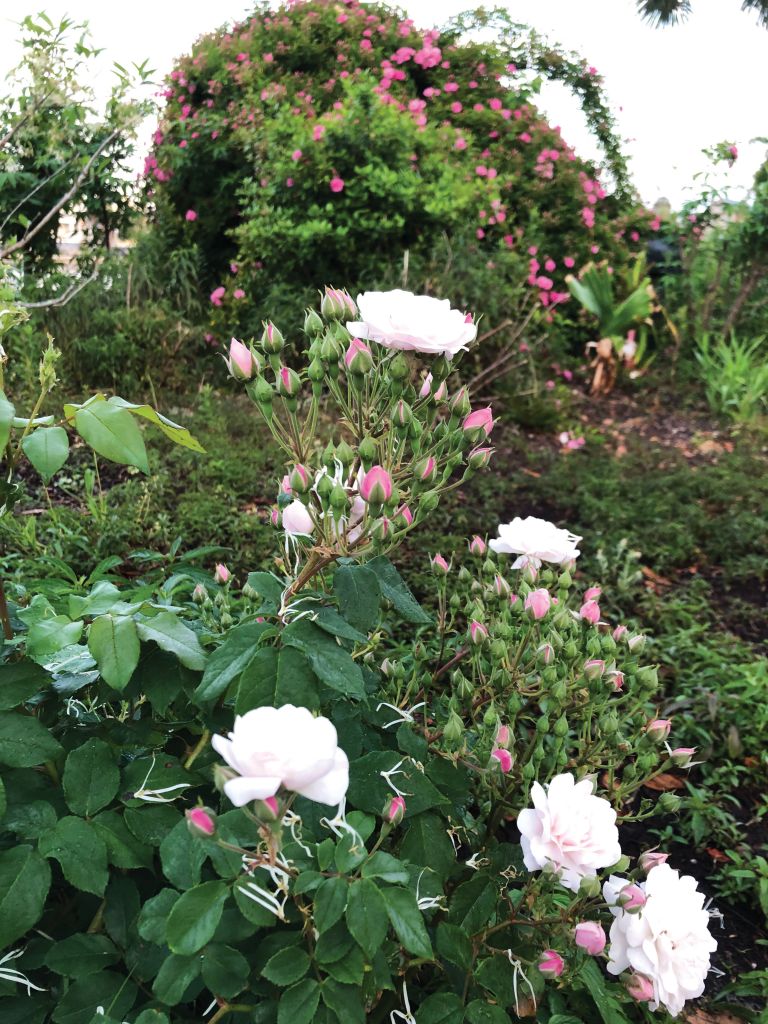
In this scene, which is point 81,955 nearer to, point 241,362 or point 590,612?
point 241,362

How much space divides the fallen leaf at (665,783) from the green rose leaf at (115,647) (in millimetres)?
1555

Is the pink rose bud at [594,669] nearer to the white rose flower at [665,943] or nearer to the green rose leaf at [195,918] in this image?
the white rose flower at [665,943]

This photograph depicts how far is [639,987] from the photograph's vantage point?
938mm

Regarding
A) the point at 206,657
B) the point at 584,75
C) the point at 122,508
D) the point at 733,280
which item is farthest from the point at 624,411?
the point at 206,657

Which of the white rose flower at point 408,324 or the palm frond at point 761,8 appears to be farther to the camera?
the palm frond at point 761,8

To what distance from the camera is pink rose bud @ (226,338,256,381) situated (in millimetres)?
971

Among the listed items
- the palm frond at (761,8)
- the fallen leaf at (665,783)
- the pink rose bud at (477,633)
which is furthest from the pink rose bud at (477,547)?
the palm frond at (761,8)

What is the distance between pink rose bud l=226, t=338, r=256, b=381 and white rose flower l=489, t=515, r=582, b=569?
0.47 metres

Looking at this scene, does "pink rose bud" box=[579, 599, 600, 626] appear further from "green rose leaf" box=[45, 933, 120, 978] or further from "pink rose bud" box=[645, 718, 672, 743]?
"green rose leaf" box=[45, 933, 120, 978]

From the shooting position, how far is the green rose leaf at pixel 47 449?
87 cm

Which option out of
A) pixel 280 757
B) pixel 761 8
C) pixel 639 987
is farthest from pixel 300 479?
pixel 761 8

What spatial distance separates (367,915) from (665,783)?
1.55 m

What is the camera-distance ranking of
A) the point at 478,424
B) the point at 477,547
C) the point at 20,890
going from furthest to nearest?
the point at 477,547 → the point at 478,424 → the point at 20,890

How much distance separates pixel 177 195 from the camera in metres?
6.36
